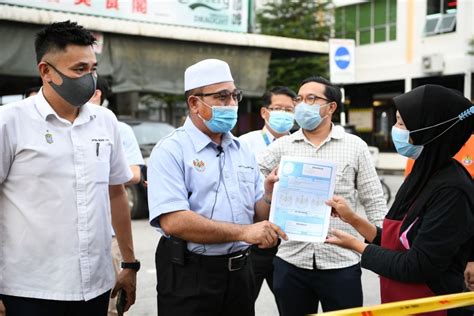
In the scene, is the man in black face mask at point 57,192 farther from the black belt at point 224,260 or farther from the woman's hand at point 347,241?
the woman's hand at point 347,241

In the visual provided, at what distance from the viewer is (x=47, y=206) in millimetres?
2352

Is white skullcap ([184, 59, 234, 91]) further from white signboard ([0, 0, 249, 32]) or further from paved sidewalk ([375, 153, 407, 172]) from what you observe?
paved sidewalk ([375, 153, 407, 172])

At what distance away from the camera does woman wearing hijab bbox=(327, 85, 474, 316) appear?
2.13 meters

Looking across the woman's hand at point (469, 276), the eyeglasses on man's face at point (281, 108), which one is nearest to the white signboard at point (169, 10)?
the eyeglasses on man's face at point (281, 108)

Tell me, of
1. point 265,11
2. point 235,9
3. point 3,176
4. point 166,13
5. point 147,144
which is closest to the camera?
point 3,176

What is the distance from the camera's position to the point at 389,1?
76.8ft

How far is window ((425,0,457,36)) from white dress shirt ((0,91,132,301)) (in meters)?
21.3

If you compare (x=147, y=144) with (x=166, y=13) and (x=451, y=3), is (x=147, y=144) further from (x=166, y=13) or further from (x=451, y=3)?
(x=451, y=3)

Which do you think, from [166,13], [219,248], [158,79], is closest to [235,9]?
[166,13]

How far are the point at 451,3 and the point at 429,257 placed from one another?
21471mm

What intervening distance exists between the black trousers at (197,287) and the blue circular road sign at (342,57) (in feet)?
32.8

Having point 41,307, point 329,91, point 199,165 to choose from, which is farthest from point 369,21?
point 41,307

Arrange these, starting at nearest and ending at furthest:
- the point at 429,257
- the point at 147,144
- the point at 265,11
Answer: the point at 429,257
the point at 147,144
the point at 265,11

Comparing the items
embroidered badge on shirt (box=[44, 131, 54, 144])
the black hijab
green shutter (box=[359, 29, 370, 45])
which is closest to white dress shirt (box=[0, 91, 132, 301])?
embroidered badge on shirt (box=[44, 131, 54, 144])
